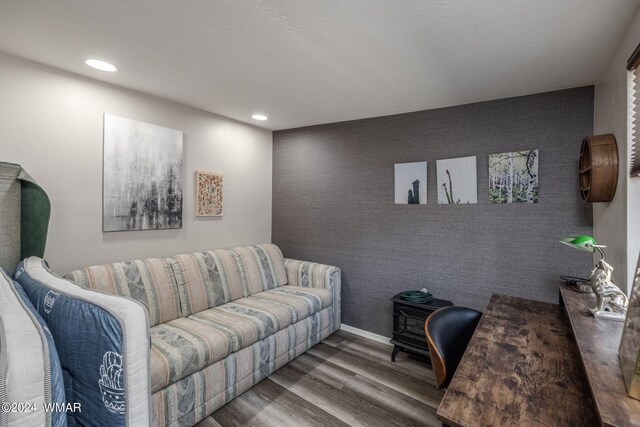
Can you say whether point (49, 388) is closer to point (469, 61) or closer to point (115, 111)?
point (115, 111)

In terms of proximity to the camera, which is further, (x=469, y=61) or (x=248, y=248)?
(x=248, y=248)

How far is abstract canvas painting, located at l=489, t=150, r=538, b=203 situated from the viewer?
240cm

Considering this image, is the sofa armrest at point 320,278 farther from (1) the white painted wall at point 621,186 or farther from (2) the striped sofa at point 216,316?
(1) the white painted wall at point 621,186

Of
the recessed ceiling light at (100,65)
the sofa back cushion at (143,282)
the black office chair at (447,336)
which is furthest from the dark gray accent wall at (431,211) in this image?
the recessed ceiling light at (100,65)

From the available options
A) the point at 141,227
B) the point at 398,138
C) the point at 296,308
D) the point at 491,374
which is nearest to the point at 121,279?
the point at 141,227

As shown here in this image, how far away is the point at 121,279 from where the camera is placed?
2.22m

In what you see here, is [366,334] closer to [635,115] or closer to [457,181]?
[457,181]

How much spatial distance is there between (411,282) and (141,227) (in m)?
2.57

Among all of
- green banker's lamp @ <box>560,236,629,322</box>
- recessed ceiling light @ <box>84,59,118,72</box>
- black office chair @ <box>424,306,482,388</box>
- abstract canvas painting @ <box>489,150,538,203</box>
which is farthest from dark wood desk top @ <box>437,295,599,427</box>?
recessed ceiling light @ <box>84,59,118,72</box>

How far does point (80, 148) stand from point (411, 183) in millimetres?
2832

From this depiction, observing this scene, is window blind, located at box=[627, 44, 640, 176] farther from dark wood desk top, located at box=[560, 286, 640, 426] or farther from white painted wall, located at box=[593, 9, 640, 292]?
dark wood desk top, located at box=[560, 286, 640, 426]

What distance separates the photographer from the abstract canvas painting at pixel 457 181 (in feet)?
8.73

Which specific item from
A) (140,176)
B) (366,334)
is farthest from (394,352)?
(140,176)

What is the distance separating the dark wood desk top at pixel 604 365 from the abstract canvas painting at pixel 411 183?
1590 mm
